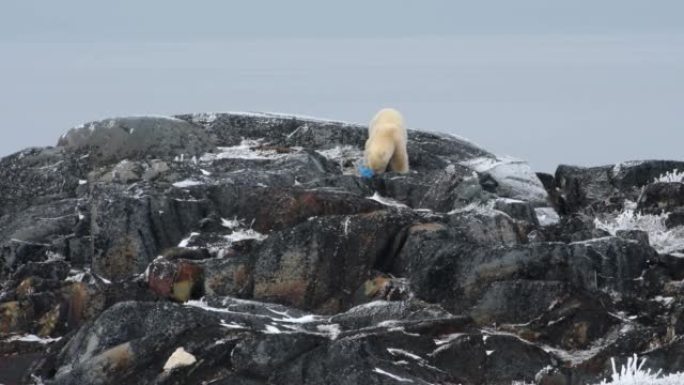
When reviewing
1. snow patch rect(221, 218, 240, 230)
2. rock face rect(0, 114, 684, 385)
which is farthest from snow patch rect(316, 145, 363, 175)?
snow patch rect(221, 218, 240, 230)

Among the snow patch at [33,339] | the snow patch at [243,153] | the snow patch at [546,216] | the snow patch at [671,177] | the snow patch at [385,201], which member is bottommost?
the snow patch at [33,339]

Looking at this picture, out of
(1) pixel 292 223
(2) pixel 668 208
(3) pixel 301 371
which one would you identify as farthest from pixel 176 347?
(2) pixel 668 208

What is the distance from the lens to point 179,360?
19500mm

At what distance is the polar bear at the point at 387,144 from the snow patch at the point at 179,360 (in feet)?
44.1

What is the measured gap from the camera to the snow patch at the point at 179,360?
19406 millimetres

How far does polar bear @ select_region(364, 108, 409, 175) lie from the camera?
3281cm

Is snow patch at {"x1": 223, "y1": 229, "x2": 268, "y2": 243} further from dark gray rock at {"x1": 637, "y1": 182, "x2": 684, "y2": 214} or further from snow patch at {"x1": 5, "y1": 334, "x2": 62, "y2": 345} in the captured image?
dark gray rock at {"x1": 637, "y1": 182, "x2": 684, "y2": 214}

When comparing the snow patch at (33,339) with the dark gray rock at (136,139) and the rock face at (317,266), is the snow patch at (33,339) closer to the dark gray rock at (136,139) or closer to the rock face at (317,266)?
the rock face at (317,266)

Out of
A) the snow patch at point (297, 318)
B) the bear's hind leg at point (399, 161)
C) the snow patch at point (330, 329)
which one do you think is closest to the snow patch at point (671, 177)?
the bear's hind leg at point (399, 161)

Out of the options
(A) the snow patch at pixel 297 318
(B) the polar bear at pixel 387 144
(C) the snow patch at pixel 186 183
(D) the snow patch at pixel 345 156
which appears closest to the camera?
(A) the snow patch at pixel 297 318

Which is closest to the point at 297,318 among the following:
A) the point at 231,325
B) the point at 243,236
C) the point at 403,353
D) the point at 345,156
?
the point at 231,325

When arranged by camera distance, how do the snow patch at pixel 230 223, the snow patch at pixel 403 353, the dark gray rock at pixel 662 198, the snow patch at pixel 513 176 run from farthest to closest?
1. the snow patch at pixel 513 176
2. the dark gray rock at pixel 662 198
3. the snow patch at pixel 230 223
4. the snow patch at pixel 403 353

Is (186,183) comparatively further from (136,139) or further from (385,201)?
(136,139)

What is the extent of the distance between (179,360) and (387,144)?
14.5 metres
